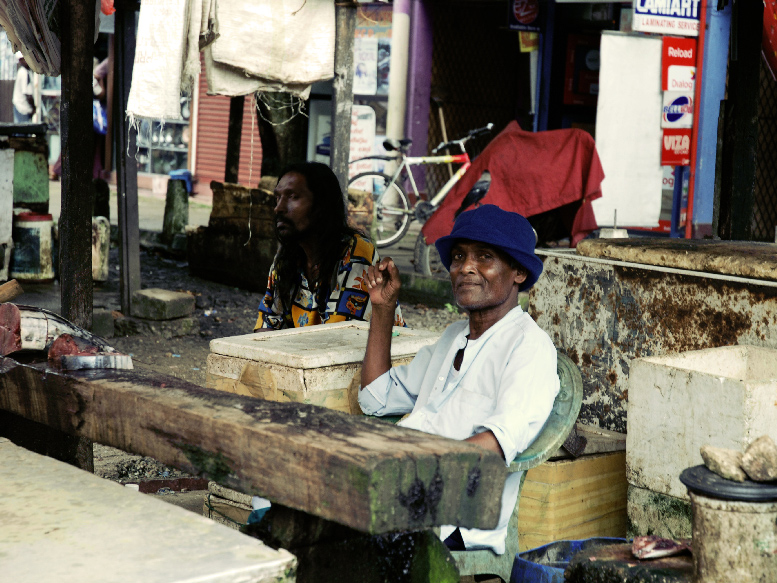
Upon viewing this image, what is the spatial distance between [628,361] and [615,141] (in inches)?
189

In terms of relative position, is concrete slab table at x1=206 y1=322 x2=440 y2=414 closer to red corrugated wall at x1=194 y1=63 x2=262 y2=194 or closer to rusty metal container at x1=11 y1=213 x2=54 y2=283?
rusty metal container at x1=11 y1=213 x2=54 y2=283

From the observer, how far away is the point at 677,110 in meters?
8.23

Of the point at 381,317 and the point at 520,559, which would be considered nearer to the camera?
the point at 520,559

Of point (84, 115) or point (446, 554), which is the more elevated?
point (84, 115)

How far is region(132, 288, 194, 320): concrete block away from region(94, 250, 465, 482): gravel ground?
0.68 feet

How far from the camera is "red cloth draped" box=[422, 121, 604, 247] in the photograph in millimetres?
7590

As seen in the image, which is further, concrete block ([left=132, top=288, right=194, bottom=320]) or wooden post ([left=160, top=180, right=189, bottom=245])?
wooden post ([left=160, top=180, right=189, bottom=245])

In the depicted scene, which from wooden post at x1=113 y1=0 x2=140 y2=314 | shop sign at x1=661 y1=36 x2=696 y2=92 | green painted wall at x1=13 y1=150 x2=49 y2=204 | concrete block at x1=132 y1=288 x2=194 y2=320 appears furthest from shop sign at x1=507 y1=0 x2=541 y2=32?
concrete block at x1=132 y1=288 x2=194 y2=320

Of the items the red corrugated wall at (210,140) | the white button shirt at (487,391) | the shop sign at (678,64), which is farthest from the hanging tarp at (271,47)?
the red corrugated wall at (210,140)

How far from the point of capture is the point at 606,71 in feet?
26.2

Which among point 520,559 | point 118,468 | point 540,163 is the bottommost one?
point 118,468

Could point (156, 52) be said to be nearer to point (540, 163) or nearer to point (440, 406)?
point (440, 406)

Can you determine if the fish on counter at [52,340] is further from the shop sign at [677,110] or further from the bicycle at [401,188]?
the bicycle at [401,188]

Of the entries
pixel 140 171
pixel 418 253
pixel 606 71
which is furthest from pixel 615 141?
pixel 140 171
